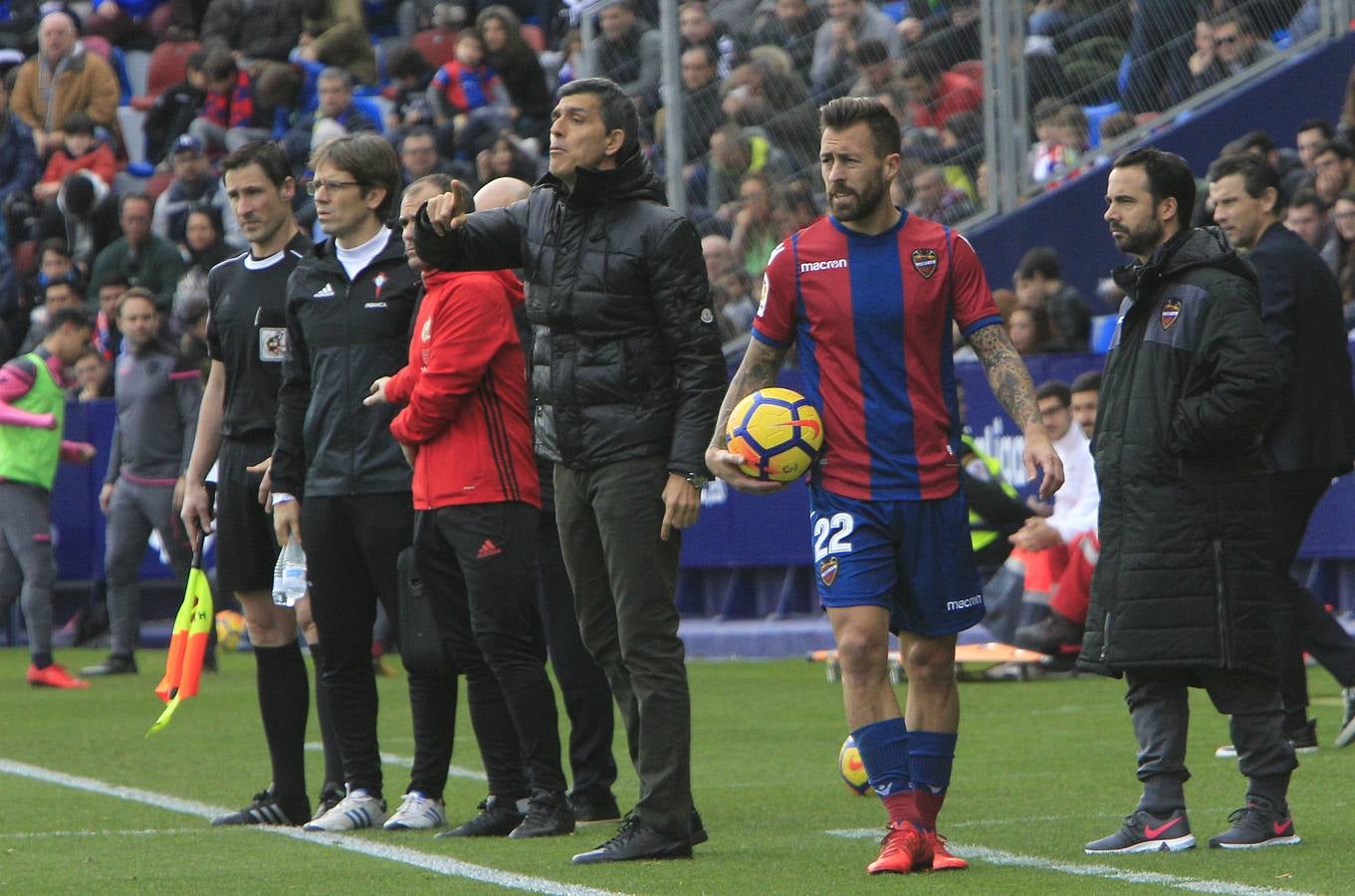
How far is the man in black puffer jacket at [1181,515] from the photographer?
20.7 ft

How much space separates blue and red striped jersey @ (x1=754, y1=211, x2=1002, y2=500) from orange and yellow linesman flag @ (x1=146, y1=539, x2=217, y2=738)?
2.63 m

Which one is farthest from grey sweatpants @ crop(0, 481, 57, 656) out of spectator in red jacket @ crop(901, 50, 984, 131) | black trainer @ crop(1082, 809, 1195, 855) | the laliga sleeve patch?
black trainer @ crop(1082, 809, 1195, 855)

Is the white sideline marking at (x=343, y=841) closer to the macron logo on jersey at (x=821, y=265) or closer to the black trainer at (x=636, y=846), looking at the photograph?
the black trainer at (x=636, y=846)

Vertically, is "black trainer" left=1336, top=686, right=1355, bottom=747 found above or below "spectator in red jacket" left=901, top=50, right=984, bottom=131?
below

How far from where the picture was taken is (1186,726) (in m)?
6.48

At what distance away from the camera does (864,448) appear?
622 cm

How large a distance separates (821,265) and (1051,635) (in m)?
6.87

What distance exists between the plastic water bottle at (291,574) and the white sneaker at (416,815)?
29.8 inches

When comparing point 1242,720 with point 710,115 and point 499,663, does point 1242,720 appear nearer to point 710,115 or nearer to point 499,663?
point 499,663

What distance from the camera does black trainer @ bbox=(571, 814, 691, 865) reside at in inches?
251

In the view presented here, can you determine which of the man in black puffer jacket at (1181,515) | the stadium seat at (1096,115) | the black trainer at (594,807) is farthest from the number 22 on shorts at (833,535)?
the stadium seat at (1096,115)

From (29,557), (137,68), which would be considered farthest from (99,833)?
(137,68)

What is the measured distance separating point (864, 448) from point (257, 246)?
2.63 m

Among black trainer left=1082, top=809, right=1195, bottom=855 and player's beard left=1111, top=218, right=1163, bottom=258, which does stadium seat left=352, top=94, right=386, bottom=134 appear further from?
black trainer left=1082, top=809, right=1195, bottom=855
